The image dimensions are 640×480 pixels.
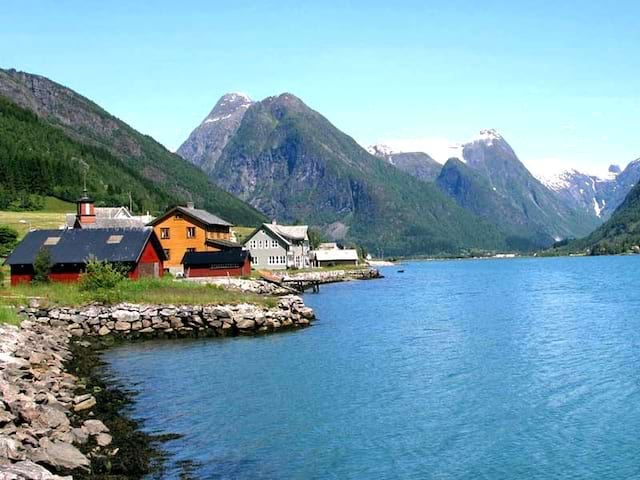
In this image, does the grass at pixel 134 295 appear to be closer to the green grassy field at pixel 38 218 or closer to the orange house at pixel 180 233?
the orange house at pixel 180 233

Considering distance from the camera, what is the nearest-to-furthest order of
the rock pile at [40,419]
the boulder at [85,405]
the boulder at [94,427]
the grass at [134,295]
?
1. the rock pile at [40,419]
2. the boulder at [94,427]
3. the boulder at [85,405]
4. the grass at [134,295]

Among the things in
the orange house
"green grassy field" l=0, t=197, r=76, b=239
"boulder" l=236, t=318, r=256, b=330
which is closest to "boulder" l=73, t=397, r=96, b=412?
"boulder" l=236, t=318, r=256, b=330

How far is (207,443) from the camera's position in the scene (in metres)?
25.0

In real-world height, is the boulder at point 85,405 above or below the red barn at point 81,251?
below

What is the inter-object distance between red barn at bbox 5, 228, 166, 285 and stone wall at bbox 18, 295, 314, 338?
531 inches

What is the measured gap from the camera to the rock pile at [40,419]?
61.0ft

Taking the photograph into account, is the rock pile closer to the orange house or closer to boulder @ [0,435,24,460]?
boulder @ [0,435,24,460]

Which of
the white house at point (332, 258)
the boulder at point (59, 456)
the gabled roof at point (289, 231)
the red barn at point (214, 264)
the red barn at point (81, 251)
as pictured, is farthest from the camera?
the white house at point (332, 258)

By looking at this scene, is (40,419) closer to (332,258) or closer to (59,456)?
(59,456)

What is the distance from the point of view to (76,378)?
33.7 m

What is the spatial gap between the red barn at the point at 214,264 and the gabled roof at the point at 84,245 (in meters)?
Result: 16.2

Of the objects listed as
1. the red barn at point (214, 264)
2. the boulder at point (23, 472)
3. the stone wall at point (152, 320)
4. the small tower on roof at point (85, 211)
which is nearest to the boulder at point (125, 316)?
the stone wall at point (152, 320)

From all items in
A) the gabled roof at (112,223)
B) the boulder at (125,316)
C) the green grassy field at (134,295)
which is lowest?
the boulder at (125,316)

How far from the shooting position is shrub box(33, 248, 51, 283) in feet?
219
